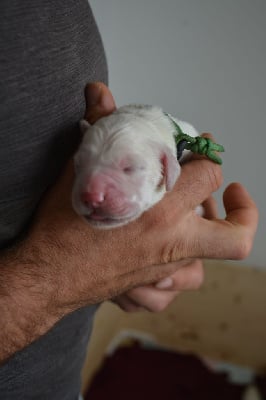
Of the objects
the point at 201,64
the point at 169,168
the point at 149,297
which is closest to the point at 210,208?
the point at 149,297

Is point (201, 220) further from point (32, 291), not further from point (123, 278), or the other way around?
point (32, 291)

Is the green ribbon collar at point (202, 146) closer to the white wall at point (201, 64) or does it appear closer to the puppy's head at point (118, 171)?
the puppy's head at point (118, 171)

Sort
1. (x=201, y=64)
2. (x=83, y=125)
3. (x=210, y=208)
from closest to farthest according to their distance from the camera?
1. (x=83, y=125)
2. (x=210, y=208)
3. (x=201, y=64)

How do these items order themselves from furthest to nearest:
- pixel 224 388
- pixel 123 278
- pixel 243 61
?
pixel 224 388 → pixel 243 61 → pixel 123 278

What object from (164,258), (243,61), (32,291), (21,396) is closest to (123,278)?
(164,258)

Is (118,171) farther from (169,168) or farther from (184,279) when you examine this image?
(184,279)

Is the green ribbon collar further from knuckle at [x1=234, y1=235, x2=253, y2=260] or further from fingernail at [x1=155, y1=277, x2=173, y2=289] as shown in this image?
fingernail at [x1=155, y1=277, x2=173, y2=289]
